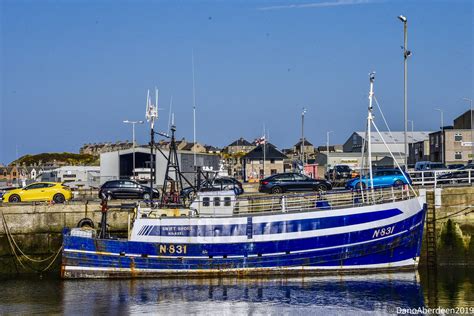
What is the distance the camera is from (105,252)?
33.8 meters

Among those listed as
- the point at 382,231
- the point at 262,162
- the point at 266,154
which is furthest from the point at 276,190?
the point at 266,154

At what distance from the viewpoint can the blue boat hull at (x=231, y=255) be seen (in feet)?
110

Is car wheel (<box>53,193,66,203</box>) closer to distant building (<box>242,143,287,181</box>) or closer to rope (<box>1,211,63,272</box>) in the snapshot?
rope (<box>1,211,63,272</box>)

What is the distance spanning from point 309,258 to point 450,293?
617 centimetres

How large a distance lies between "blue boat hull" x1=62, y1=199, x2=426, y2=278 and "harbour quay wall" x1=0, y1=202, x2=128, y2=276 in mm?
3072

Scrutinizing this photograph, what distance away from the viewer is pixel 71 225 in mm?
37156

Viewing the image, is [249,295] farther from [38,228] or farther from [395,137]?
[395,137]

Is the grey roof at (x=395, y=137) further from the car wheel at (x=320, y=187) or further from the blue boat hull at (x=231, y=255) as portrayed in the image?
the blue boat hull at (x=231, y=255)

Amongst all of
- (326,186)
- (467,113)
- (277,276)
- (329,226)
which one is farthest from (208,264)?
(467,113)

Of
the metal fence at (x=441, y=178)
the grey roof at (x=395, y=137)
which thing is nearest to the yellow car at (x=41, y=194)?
the metal fence at (x=441, y=178)

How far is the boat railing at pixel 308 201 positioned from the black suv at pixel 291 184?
1297 centimetres

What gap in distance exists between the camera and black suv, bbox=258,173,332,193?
49.6 m

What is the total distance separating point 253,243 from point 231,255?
3.65ft

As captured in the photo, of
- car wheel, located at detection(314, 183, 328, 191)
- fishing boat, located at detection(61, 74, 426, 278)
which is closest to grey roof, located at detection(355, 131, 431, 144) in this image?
car wheel, located at detection(314, 183, 328, 191)
